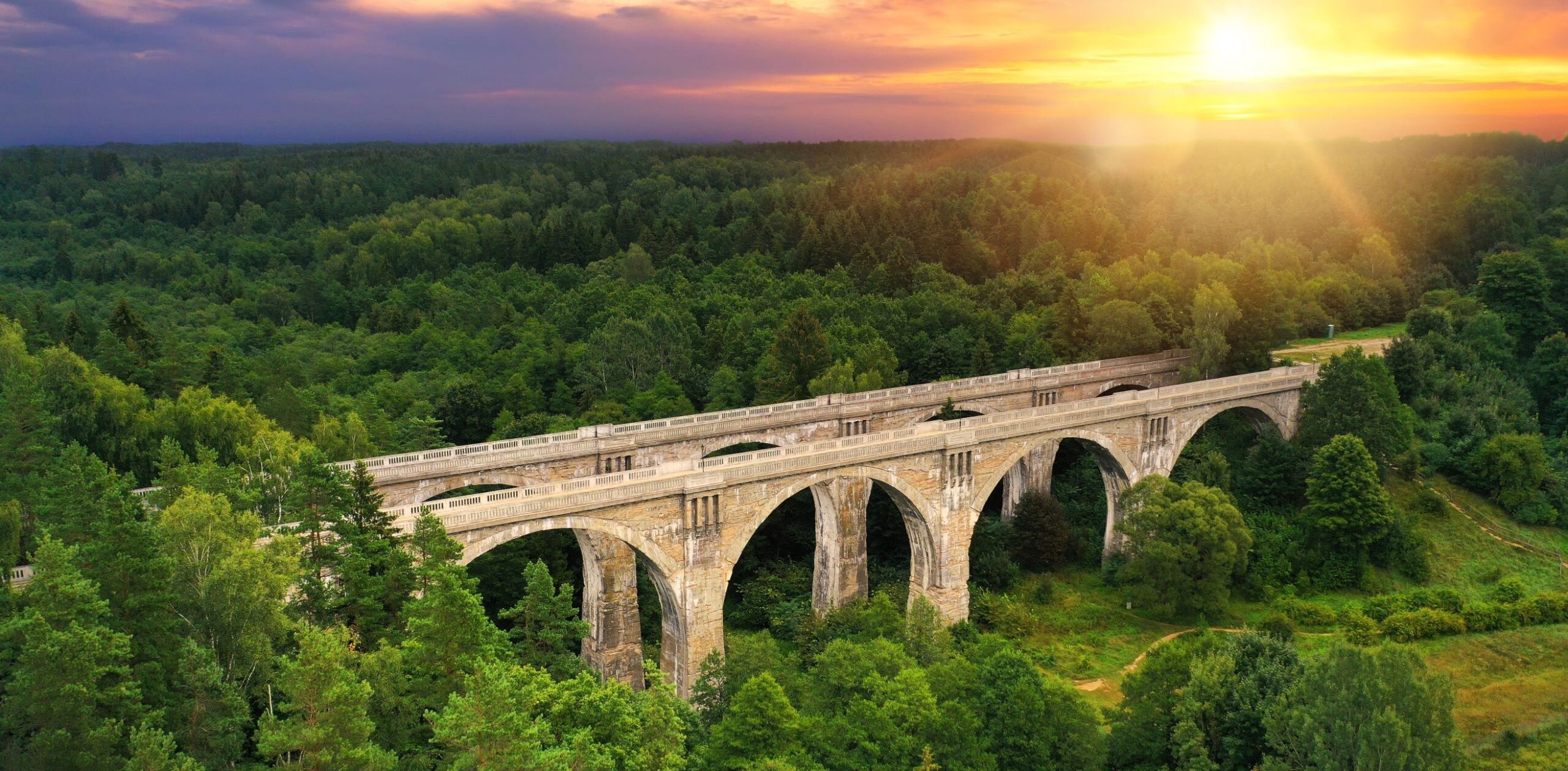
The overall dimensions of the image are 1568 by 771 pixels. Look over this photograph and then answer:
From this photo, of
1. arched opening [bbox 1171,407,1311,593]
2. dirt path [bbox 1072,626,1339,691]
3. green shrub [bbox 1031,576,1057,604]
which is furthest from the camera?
arched opening [bbox 1171,407,1311,593]

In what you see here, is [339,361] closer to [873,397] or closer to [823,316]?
[823,316]

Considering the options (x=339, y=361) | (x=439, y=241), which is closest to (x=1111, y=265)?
(x=339, y=361)

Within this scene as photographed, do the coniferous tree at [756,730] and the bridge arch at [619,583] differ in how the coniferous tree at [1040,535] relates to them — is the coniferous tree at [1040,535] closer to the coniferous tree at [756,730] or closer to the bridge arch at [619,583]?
the bridge arch at [619,583]

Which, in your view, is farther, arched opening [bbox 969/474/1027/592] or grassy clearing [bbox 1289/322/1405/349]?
grassy clearing [bbox 1289/322/1405/349]

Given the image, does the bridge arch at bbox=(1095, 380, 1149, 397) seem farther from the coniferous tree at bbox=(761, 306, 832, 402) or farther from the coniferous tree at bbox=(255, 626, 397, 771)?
the coniferous tree at bbox=(255, 626, 397, 771)

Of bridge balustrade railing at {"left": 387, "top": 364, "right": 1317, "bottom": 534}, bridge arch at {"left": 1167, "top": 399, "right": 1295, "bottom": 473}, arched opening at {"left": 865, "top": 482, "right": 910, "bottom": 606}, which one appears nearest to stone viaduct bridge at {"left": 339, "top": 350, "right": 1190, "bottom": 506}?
arched opening at {"left": 865, "top": 482, "right": 910, "bottom": 606}

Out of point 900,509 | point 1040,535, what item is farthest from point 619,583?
point 1040,535
